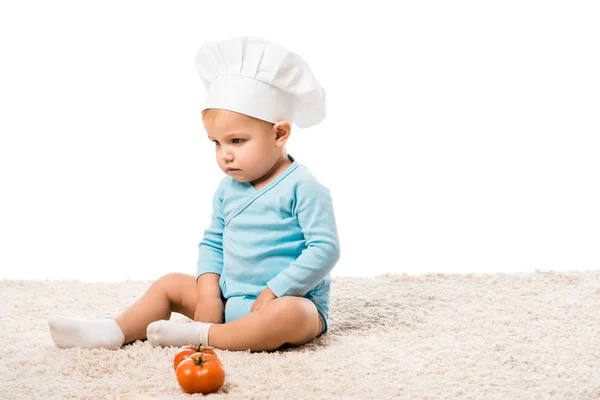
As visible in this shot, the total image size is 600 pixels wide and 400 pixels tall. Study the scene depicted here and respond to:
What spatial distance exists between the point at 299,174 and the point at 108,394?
96 cm

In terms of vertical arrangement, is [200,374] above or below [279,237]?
below

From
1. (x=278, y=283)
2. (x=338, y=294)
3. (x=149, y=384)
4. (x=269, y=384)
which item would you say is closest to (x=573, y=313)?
(x=338, y=294)

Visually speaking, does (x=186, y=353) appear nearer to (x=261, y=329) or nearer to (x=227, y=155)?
(x=261, y=329)

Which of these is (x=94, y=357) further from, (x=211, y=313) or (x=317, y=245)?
(x=317, y=245)

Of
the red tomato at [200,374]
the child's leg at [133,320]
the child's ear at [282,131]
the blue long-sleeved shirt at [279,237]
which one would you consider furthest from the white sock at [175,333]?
the child's ear at [282,131]

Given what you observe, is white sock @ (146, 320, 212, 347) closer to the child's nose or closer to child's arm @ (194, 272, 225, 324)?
child's arm @ (194, 272, 225, 324)

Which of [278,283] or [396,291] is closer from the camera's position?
[278,283]

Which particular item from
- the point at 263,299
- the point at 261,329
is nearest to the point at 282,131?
the point at 263,299

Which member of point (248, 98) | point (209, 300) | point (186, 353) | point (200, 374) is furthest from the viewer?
point (209, 300)

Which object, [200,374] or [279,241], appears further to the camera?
[279,241]

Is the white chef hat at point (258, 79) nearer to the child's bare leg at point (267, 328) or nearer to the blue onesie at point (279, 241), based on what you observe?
the blue onesie at point (279, 241)

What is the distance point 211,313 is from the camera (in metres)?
2.87

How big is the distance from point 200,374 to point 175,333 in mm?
506

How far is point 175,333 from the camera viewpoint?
2693 mm
